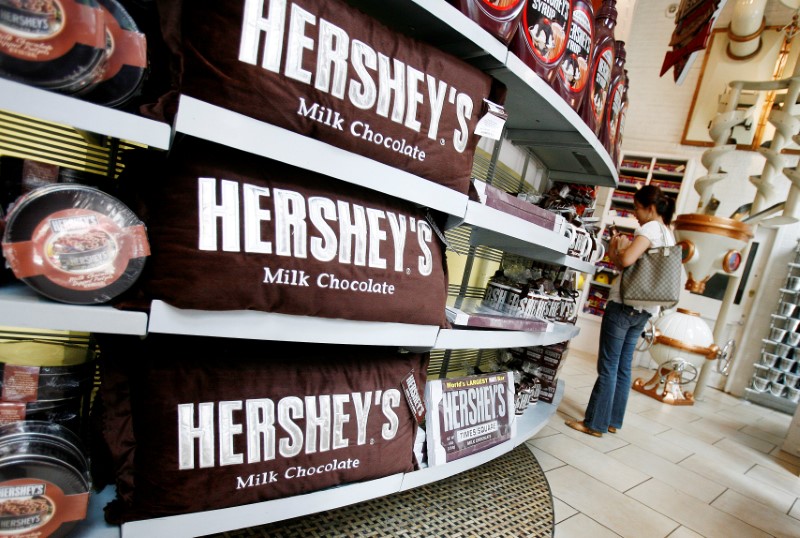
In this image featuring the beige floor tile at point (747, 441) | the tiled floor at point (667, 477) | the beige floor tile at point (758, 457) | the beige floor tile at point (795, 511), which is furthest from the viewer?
the beige floor tile at point (747, 441)

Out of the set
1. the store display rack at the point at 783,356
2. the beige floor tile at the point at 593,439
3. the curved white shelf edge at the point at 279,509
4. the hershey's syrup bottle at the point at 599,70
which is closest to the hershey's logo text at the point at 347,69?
the hershey's syrup bottle at the point at 599,70

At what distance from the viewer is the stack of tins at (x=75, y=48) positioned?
0.66 metres

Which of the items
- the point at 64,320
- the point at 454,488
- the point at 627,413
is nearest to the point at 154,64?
the point at 64,320

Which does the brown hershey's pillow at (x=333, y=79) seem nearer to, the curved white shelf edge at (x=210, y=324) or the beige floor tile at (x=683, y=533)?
the curved white shelf edge at (x=210, y=324)

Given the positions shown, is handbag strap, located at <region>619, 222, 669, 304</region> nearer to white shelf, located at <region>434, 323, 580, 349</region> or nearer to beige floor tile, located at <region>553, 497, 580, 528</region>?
white shelf, located at <region>434, 323, 580, 349</region>

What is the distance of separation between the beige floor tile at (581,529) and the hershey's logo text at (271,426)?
0.98m

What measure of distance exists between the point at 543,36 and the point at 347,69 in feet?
2.60

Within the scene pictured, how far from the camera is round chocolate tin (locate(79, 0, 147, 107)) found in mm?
744

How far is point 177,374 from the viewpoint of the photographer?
36.3 inches

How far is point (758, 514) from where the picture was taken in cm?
219

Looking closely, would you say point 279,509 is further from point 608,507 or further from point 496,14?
point 608,507

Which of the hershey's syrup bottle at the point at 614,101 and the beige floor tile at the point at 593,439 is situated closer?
the hershey's syrup bottle at the point at 614,101

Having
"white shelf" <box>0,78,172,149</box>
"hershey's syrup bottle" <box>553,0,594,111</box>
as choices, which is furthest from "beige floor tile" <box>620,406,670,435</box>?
"white shelf" <box>0,78,172,149</box>

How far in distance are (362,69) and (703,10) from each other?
3430 mm
